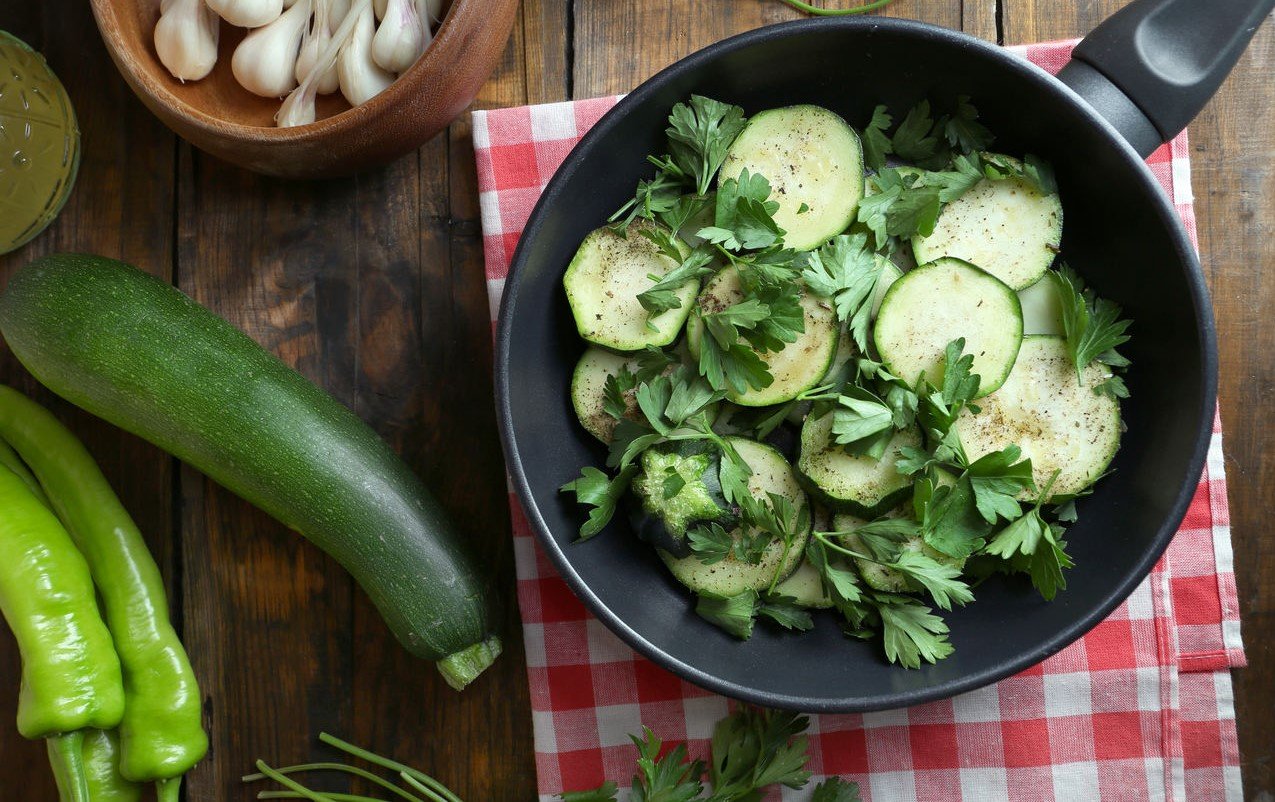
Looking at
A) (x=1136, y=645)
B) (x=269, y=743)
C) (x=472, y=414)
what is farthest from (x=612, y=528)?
(x=1136, y=645)

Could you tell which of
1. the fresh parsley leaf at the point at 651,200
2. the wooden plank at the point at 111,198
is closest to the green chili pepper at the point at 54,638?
the wooden plank at the point at 111,198

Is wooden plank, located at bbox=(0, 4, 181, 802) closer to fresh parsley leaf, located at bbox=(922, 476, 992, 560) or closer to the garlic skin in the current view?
the garlic skin

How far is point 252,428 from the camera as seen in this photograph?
130 centimetres

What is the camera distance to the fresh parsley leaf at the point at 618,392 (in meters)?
1.24

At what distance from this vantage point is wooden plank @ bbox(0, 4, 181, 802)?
1.48m

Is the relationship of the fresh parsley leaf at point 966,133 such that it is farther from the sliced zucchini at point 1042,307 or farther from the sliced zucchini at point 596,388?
the sliced zucchini at point 596,388

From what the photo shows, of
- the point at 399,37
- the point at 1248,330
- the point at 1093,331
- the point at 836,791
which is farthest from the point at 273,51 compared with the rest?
the point at 1248,330

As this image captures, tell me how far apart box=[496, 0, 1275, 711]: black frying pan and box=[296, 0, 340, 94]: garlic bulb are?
38cm

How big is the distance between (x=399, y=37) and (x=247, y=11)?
7.8 inches

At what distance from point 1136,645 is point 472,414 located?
38.7 inches

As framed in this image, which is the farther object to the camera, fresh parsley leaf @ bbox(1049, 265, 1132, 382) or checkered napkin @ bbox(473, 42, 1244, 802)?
checkered napkin @ bbox(473, 42, 1244, 802)

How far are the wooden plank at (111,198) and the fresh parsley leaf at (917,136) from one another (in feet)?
3.51

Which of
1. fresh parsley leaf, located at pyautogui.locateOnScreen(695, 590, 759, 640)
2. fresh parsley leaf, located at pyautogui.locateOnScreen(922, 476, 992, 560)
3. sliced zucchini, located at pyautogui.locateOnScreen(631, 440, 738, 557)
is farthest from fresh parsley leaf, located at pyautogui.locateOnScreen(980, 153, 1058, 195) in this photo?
fresh parsley leaf, located at pyautogui.locateOnScreen(695, 590, 759, 640)

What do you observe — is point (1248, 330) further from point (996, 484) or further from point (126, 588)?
point (126, 588)
